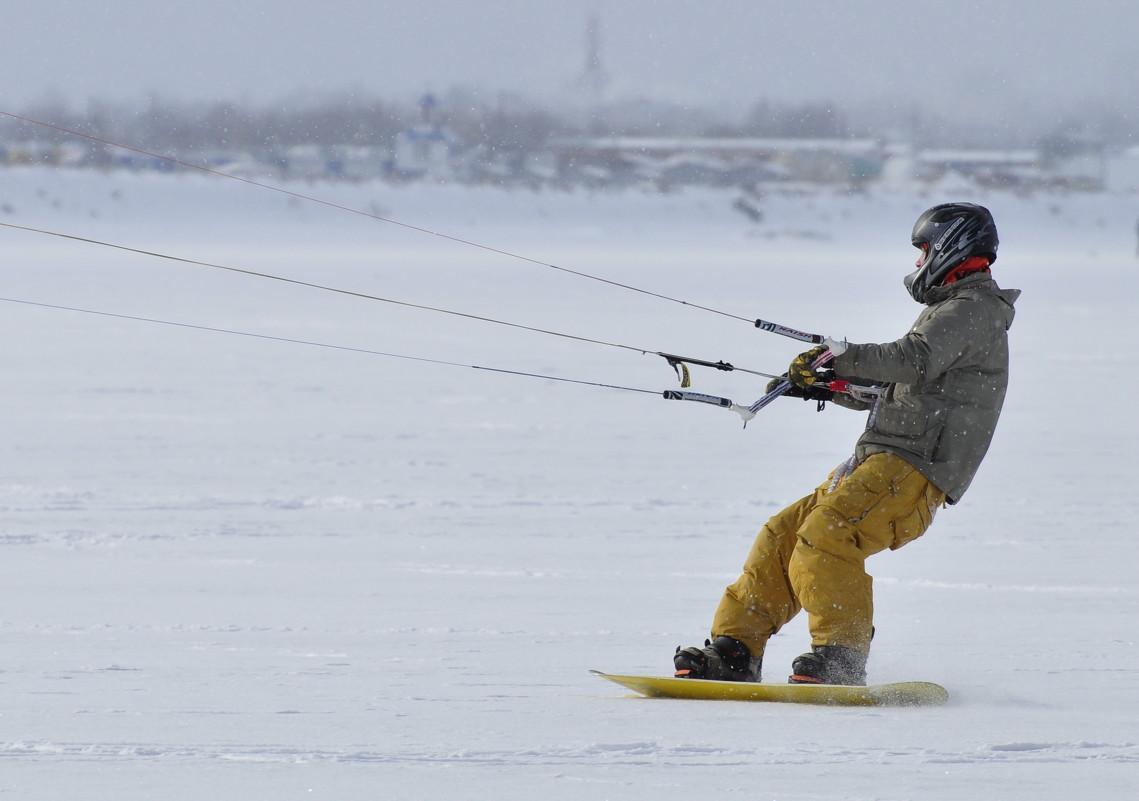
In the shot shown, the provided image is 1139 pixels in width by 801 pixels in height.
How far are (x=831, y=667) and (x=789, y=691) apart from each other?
127mm

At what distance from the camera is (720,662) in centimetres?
383

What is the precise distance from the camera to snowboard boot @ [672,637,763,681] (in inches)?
150

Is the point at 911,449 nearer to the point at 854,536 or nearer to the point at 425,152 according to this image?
the point at 854,536

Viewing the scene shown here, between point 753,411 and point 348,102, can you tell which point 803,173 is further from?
point 753,411

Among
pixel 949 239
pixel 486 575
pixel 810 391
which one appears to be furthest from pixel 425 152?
pixel 949 239

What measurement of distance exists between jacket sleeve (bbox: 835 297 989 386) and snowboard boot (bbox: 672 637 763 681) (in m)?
0.84

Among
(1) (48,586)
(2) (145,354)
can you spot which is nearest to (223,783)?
(1) (48,586)

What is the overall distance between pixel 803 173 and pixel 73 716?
57.7 m

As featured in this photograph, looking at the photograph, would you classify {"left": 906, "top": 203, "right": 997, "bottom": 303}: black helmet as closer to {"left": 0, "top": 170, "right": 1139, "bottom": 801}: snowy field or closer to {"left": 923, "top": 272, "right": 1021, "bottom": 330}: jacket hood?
{"left": 923, "top": 272, "right": 1021, "bottom": 330}: jacket hood

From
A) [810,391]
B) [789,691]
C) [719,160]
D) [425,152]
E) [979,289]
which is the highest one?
[719,160]

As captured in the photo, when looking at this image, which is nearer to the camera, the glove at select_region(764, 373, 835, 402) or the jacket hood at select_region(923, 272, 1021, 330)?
the jacket hood at select_region(923, 272, 1021, 330)

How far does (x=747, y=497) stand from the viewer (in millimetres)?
7082

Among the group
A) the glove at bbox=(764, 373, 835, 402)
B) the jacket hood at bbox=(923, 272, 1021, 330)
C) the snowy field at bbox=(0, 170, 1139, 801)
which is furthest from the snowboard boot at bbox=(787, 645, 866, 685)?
the jacket hood at bbox=(923, 272, 1021, 330)

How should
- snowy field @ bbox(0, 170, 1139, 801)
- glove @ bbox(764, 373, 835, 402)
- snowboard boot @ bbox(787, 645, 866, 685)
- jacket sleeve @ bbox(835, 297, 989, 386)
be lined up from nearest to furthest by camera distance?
1. snowy field @ bbox(0, 170, 1139, 801)
2. jacket sleeve @ bbox(835, 297, 989, 386)
3. snowboard boot @ bbox(787, 645, 866, 685)
4. glove @ bbox(764, 373, 835, 402)
